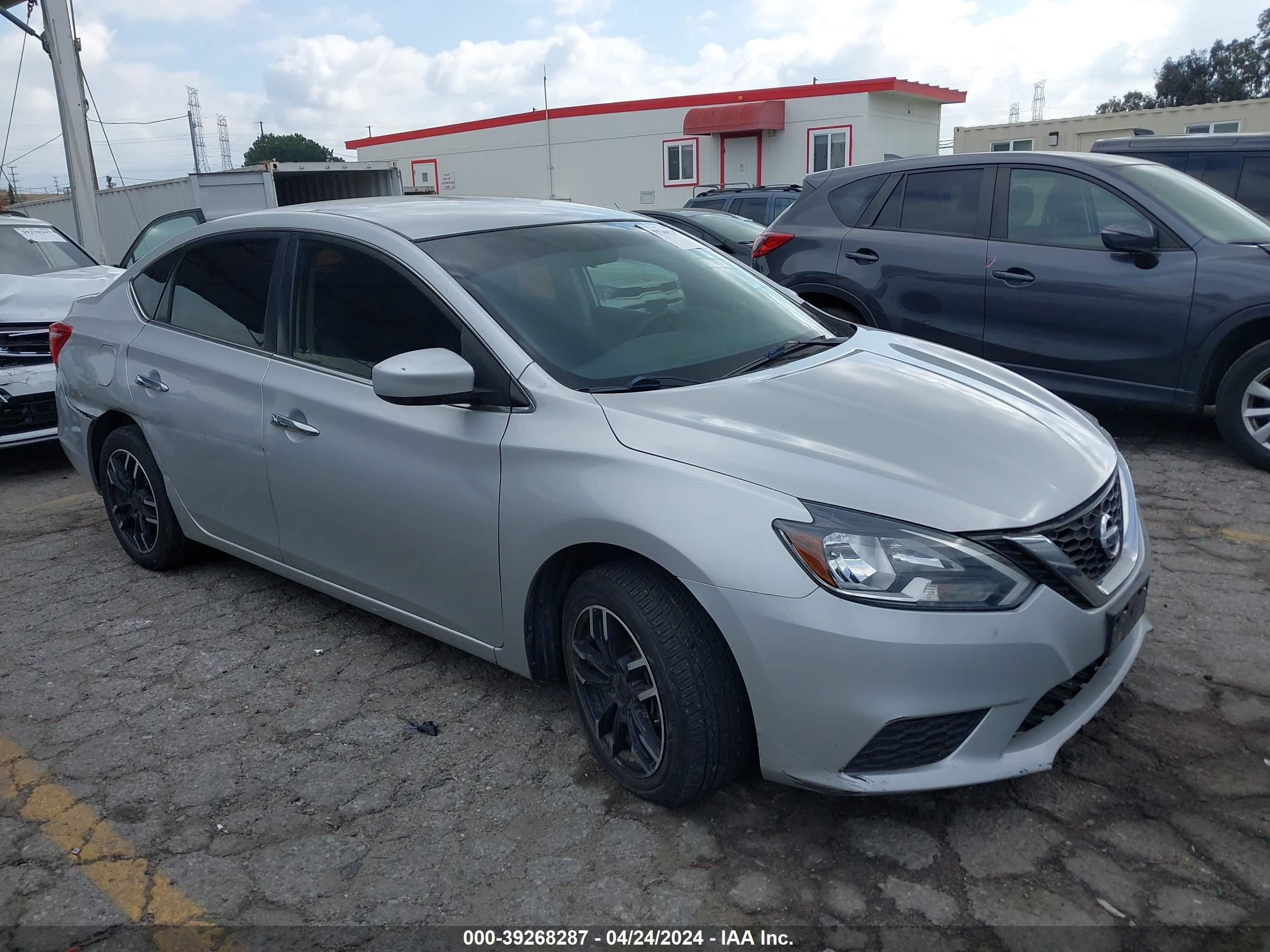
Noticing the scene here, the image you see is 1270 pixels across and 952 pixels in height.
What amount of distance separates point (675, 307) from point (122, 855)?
2328mm

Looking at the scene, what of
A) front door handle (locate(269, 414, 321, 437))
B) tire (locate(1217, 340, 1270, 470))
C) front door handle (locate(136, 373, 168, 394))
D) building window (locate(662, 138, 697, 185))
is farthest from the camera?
building window (locate(662, 138, 697, 185))

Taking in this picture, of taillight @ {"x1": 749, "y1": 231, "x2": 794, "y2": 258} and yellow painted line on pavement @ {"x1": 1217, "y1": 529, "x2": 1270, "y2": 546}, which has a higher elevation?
taillight @ {"x1": 749, "y1": 231, "x2": 794, "y2": 258}

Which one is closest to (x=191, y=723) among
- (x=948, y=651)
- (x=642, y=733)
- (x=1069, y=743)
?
(x=642, y=733)

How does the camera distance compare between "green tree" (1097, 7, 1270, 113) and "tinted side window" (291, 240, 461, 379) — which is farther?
"green tree" (1097, 7, 1270, 113)

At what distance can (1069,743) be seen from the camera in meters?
2.98

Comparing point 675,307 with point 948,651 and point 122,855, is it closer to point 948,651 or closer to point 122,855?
point 948,651

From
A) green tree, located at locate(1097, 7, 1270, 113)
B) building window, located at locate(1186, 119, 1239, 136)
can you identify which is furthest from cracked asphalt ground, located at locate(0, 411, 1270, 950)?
green tree, located at locate(1097, 7, 1270, 113)

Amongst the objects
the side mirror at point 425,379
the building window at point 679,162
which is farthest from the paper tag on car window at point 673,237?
the building window at point 679,162

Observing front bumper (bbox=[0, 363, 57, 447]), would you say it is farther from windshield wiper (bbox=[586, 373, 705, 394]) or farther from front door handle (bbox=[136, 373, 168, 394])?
windshield wiper (bbox=[586, 373, 705, 394])

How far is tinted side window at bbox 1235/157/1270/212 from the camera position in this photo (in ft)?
24.3

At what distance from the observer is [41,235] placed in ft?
27.7

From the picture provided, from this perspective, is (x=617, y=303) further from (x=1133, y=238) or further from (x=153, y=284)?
(x=1133, y=238)

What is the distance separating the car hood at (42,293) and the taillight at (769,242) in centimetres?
425

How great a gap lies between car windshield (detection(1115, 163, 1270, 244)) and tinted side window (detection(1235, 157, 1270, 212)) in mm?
1696
